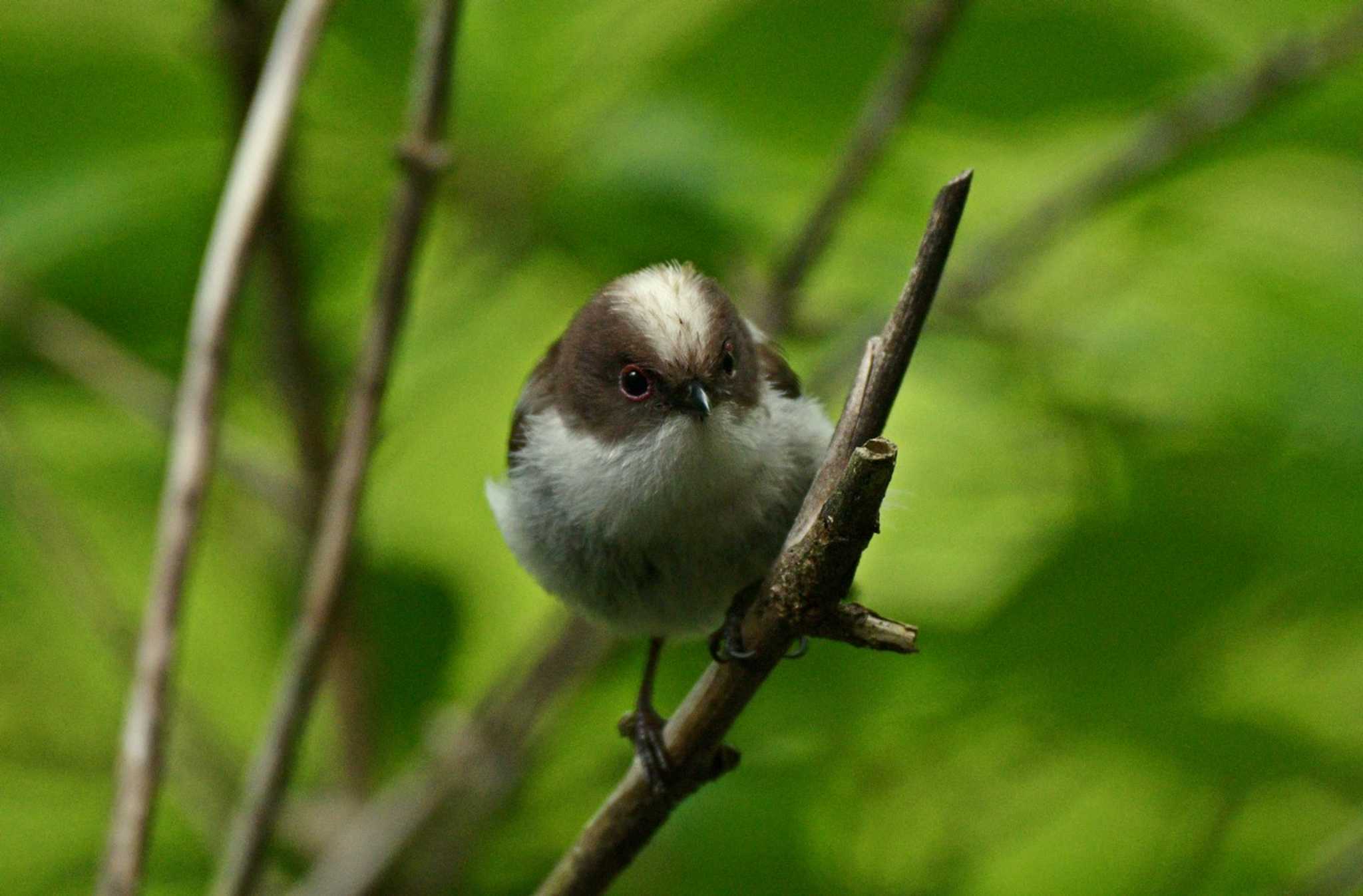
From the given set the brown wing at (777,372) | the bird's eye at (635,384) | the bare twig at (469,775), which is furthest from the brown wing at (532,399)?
the bare twig at (469,775)

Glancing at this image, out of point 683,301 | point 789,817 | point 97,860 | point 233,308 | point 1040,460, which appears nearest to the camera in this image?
point 683,301

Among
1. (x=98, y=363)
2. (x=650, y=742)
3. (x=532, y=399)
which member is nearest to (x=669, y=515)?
(x=650, y=742)

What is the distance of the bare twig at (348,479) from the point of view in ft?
8.71

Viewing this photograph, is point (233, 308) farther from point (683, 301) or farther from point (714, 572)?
point (714, 572)

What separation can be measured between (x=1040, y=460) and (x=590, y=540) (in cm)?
120

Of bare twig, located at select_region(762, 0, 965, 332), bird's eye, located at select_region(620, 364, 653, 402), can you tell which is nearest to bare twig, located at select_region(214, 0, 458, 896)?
bird's eye, located at select_region(620, 364, 653, 402)

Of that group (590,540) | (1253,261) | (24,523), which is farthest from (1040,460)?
(24,523)

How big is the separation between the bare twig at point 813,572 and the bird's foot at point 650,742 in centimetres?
2

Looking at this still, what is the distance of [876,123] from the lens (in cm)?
322

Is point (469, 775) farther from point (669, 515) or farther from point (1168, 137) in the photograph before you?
point (1168, 137)

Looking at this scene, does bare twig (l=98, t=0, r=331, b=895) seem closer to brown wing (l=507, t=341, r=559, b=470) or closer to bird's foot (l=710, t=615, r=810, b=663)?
brown wing (l=507, t=341, r=559, b=470)

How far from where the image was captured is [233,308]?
269 cm

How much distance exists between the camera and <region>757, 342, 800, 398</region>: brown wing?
2.78 m

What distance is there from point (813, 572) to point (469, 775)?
5.71ft
